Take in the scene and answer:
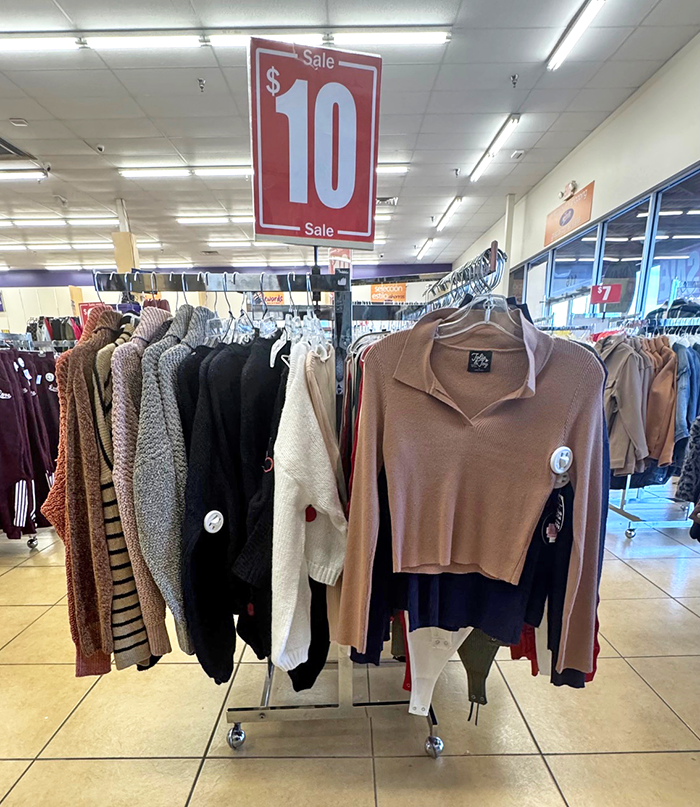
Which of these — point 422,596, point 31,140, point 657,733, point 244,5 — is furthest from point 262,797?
point 31,140

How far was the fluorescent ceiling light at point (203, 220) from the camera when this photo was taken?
808 centimetres

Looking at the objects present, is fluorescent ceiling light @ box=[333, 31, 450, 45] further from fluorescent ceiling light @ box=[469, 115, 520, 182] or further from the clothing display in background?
the clothing display in background

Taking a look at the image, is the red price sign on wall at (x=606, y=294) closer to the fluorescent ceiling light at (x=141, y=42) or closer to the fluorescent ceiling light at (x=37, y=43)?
the fluorescent ceiling light at (x=141, y=42)

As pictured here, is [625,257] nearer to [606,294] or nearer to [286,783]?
[606,294]

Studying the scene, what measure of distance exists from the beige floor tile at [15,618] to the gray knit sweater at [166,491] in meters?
1.78

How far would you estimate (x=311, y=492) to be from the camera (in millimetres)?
958

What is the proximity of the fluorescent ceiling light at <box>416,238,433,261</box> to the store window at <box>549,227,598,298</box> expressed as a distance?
442 cm

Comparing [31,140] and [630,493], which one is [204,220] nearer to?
[31,140]

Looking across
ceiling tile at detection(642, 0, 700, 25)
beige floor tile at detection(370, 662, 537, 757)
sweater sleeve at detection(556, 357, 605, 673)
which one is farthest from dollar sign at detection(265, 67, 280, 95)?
ceiling tile at detection(642, 0, 700, 25)

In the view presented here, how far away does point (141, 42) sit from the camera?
335 centimetres

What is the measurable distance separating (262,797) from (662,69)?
6.18 metres

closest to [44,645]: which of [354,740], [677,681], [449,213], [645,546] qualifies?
[354,740]

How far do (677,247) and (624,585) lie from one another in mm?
3432

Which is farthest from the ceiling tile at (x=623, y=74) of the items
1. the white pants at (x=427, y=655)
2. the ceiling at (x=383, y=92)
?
the white pants at (x=427, y=655)
